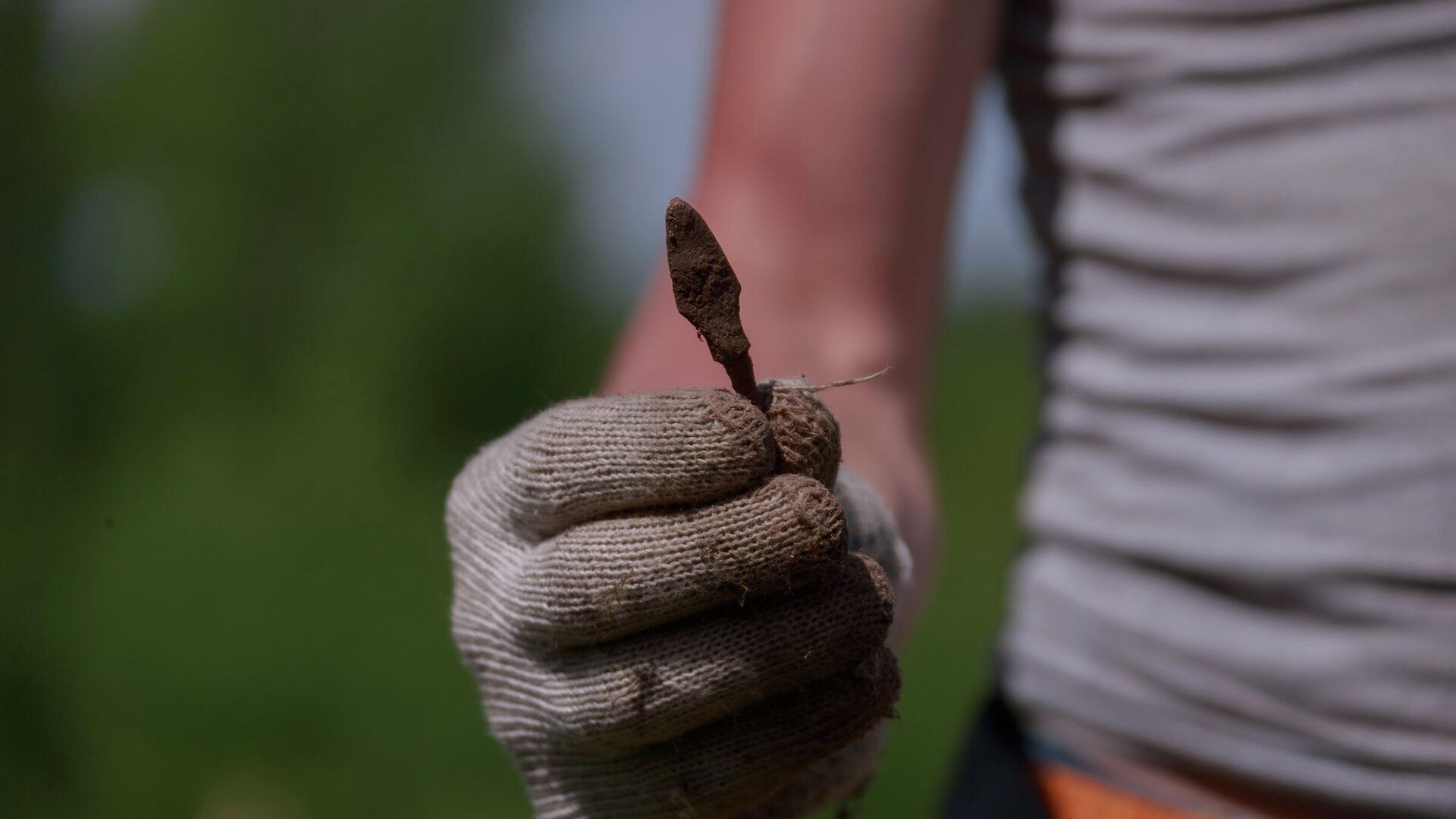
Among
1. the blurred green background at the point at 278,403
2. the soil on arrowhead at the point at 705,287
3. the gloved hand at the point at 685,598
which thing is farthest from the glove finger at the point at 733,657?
the blurred green background at the point at 278,403

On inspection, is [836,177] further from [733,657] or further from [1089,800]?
[1089,800]

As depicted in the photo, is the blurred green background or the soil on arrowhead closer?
the soil on arrowhead

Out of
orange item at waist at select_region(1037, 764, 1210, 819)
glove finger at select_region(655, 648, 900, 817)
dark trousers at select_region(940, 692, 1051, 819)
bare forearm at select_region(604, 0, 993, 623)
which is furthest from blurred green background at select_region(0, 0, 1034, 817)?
glove finger at select_region(655, 648, 900, 817)

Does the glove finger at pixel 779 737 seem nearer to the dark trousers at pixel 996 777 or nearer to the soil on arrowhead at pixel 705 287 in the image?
the soil on arrowhead at pixel 705 287

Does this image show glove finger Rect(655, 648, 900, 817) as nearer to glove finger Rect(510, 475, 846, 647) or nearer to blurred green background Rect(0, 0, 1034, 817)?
glove finger Rect(510, 475, 846, 647)

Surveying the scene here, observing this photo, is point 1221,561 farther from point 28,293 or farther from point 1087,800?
point 28,293

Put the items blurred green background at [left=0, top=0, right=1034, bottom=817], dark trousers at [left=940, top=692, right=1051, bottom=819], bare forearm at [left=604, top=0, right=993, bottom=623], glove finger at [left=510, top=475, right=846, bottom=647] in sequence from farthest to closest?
blurred green background at [left=0, top=0, right=1034, bottom=817] < dark trousers at [left=940, top=692, right=1051, bottom=819] < bare forearm at [left=604, top=0, right=993, bottom=623] < glove finger at [left=510, top=475, right=846, bottom=647]
